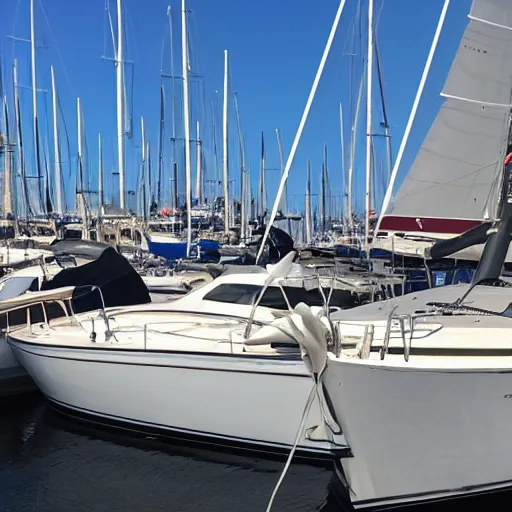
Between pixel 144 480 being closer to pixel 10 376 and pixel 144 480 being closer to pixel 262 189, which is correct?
pixel 10 376

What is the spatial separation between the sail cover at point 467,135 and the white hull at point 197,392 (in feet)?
15.0

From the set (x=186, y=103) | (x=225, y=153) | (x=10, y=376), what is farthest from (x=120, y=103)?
(x=10, y=376)

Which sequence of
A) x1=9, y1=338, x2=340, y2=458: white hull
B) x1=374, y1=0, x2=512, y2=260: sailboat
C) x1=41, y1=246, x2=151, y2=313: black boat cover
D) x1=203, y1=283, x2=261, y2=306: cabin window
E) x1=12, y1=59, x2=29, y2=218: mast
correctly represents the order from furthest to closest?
x1=12, y1=59, x2=29, y2=218: mast
x1=41, y1=246, x2=151, y2=313: black boat cover
x1=374, y1=0, x2=512, y2=260: sailboat
x1=203, y1=283, x2=261, y2=306: cabin window
x1=9, y1=338, x2=340, y2=458: white hull

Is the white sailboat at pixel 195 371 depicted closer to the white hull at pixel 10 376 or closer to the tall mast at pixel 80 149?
the white hull at pixel 10 376

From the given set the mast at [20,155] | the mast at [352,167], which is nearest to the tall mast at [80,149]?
the mast at [20,155]

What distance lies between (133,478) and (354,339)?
131 inches

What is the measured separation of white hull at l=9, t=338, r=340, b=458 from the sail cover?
4.58 m

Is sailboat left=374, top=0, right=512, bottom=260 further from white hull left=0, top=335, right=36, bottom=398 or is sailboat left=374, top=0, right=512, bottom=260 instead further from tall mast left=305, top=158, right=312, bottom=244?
tall mast left=305, top=158, right=312, bottom=244

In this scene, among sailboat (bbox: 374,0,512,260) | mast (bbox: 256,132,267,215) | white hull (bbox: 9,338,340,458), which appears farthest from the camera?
mast (bbox: 256,132,267,215)

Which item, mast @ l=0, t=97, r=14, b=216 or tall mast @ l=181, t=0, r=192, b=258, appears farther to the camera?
mast @ l=0, t=97, r=14, b=216

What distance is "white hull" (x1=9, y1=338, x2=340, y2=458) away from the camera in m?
6.96

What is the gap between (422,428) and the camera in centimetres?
548

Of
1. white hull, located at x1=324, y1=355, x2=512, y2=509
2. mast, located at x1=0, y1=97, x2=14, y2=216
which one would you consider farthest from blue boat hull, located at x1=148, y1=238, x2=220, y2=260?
white hull, located at x1=324, y1=355, x2=512, y2=509

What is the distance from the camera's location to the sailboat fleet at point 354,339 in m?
5.43
